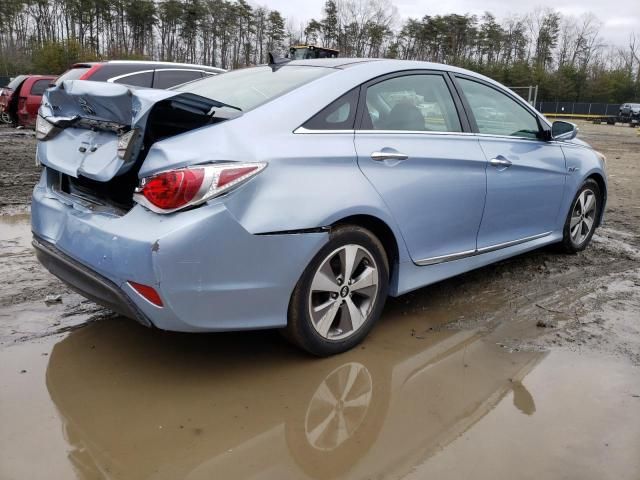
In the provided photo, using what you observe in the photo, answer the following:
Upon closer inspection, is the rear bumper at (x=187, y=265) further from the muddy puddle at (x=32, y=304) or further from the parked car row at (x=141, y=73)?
the parked car row at (x=141, y=73)

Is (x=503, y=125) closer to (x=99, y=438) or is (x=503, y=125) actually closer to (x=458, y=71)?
(x=458, y=71)

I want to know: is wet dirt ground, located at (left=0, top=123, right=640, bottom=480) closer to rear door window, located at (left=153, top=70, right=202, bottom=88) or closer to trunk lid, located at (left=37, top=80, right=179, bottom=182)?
trunk lid, located at (left=37, top=80, right=179, bottom=182)

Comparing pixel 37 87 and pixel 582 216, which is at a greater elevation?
pixel 37 87

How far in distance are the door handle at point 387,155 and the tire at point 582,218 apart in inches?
92.0

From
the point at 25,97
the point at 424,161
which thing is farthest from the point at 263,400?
the point at 25,97

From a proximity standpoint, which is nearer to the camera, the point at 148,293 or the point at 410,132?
the point at 148,293

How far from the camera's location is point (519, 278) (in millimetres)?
4508

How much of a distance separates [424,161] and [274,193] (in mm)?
1099

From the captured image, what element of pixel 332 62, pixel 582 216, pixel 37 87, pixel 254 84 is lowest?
pixel 582 216

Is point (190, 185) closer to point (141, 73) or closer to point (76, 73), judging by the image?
point (141, 73)

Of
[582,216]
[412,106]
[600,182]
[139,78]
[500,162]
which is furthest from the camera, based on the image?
[139,78]

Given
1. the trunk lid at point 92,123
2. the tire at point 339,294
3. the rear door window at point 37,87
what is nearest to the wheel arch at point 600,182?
the tire at point 339,294

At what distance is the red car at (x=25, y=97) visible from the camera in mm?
14195

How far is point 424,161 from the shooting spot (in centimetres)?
329
